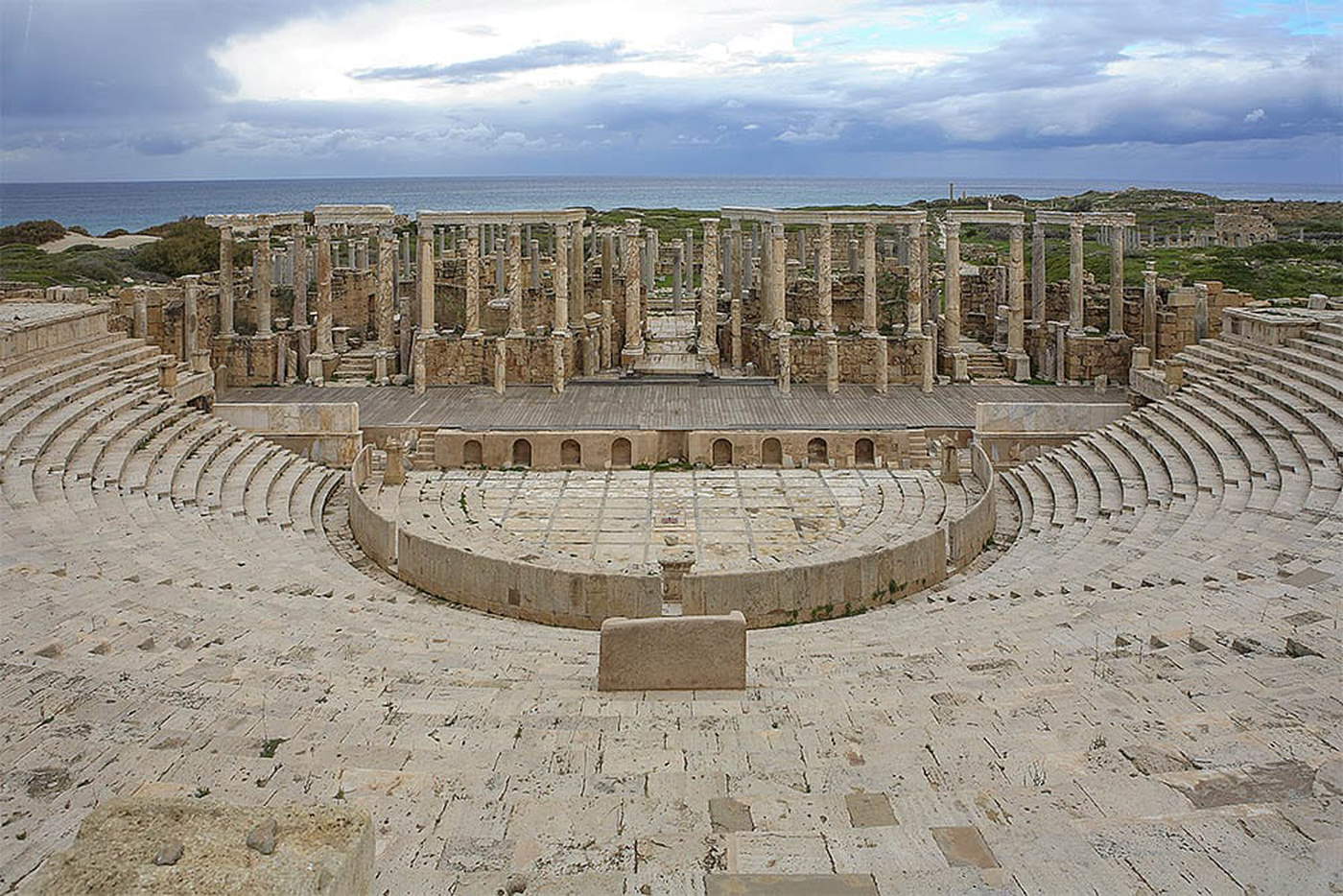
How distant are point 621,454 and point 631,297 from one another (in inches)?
362

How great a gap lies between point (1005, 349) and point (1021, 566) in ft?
56.2

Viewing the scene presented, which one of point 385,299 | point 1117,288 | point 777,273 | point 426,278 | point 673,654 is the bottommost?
point 673,654

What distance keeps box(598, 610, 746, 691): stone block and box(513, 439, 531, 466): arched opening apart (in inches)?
563

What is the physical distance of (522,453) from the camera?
957 inches

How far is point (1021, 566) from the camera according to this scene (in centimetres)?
1641

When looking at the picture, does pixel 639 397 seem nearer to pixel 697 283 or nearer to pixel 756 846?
pixel 756 846

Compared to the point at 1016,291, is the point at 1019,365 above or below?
below

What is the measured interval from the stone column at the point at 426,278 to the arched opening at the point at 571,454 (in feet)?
25.2

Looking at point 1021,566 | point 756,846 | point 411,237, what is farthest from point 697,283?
point 756,846

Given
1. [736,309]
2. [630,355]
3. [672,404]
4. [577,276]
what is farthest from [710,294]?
[672,404]

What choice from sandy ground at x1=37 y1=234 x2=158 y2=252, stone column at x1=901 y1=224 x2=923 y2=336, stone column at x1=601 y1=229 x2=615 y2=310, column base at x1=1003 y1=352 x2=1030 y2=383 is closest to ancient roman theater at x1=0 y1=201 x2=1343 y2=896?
stone column at x1=901 y1=224 x2=923 y2=336

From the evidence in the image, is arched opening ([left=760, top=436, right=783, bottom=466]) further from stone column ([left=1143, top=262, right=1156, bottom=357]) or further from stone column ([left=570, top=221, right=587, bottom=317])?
stone column ([left=1143, top=262, right=1156, bottom=357])

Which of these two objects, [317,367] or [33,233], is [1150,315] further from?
[33,233]

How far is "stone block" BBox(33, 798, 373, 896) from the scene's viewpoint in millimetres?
4977
